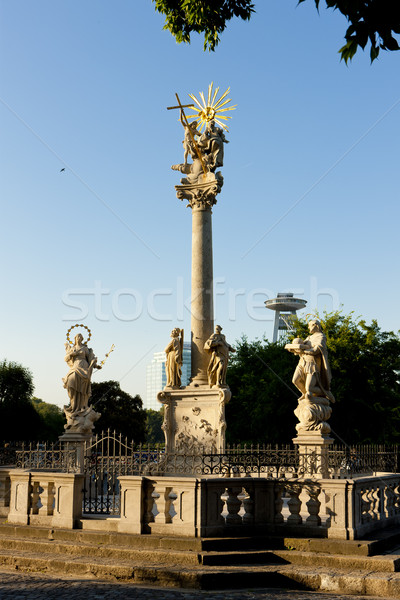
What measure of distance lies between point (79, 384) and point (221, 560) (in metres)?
12.0

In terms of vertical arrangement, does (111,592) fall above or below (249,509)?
below

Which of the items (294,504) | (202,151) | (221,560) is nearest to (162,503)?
(221,560)

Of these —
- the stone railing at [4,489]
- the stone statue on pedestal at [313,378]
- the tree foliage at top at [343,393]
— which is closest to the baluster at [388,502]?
the stone statue on pedestal at [313,378]

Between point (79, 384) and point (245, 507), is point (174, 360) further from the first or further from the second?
point (245, 507)

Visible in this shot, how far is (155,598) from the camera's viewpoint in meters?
8.05

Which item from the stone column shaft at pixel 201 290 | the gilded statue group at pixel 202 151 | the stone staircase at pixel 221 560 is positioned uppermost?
the gilded statue group at pixel 202 151

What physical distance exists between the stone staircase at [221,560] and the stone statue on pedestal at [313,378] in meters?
6.51

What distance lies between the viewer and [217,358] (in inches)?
837

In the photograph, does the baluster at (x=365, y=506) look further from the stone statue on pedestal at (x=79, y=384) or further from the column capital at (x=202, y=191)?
the column capital at (x=202, y=191)

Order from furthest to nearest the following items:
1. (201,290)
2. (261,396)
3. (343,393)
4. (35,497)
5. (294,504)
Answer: (261,396) < (343,393) < (201,290) < (35,497) < (294,504)

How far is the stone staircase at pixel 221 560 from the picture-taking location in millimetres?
8797

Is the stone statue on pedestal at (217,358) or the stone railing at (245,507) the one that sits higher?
the stone statue on pedestal at (217,358)

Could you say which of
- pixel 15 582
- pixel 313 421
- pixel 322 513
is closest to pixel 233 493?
pixel 322 513

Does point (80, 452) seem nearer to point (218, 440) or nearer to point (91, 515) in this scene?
point (218, 440)
